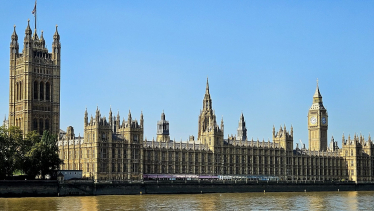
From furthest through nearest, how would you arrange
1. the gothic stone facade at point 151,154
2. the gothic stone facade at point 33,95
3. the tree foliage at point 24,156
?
the gothic stone facade at point 33,95
the gothic stone facade at point 151,154
the tree foliage at point 24,156

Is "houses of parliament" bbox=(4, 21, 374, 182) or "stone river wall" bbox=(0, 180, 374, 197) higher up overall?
"houses of parliament" bbox=(4, 21, 374, 182)

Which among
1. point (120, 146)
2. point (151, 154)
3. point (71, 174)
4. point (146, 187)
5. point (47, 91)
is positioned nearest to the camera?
point (146, 187)

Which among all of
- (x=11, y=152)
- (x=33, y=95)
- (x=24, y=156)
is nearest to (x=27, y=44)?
(x=33, y=95)

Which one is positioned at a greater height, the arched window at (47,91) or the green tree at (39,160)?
the arched window at (47,91)

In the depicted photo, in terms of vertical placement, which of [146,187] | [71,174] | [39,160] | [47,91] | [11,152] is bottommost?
[146,187]

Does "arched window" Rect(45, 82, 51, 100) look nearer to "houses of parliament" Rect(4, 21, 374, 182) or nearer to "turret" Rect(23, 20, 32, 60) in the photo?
"houses of parliament" Rect(4, 21, 374, 182)

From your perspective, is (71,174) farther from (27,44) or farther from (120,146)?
(27,44)

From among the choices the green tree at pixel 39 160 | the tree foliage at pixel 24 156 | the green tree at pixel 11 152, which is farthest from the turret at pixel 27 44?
the green tree at pixel 11 152

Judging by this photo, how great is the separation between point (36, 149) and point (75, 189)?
11.3 meters

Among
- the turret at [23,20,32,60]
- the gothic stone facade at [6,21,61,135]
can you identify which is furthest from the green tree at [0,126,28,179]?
the turret at [23,20,32,60]

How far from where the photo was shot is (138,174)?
528ft

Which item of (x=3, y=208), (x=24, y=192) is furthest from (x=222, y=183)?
(x=3, y=208)

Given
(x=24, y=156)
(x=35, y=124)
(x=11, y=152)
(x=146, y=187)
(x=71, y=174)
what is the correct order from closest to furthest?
(x=11, y=152) → (x=24, y=156) → (x=146, y=187) → (x=71, y=174) → (x=35, y=124)

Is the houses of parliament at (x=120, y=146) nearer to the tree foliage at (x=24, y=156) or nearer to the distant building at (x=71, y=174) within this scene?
the distant building at (x=71, y=174)
